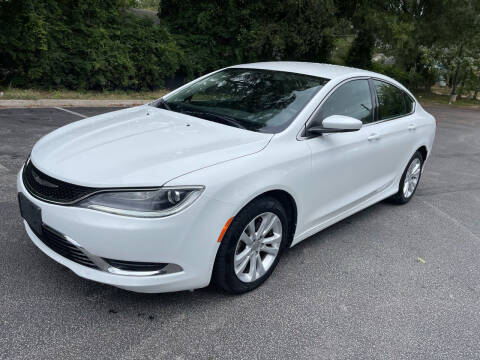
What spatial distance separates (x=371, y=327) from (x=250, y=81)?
2.37 meters

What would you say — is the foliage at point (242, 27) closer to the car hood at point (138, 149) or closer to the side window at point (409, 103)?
the side window at point (409, 103)

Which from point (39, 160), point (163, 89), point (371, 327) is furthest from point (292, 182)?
point (163, 89)

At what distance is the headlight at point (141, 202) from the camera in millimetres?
2604

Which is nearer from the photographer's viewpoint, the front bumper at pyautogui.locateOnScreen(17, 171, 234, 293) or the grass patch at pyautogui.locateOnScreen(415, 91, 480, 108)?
the front bumper at pyautogui.locateOnScreen(17, 171, 234, 293)

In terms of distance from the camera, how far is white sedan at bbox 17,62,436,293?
2.63 m

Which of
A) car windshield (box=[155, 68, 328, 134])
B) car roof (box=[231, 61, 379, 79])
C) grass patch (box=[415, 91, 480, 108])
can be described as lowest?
grass patch (box=[415, 91, 480, 108])

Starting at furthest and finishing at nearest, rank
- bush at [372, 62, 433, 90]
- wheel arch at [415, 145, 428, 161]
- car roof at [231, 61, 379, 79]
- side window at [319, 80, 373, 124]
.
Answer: bush at [372, 62, 433, 90] → wheel arch at [415, 145, 428, 161] → car roof at [231, 61, 379, 79] → side window at [319, 80, 373, 124]

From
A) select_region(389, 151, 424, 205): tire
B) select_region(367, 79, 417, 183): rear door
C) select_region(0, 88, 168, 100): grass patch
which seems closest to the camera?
select_region(367, 79, 417, 183): rear door

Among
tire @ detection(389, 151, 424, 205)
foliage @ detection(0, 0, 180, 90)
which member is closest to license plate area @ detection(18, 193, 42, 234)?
tire @ detection(389, 151, 424, 205)

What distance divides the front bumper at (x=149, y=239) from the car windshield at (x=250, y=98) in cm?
105

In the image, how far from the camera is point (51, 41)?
11.4 metres

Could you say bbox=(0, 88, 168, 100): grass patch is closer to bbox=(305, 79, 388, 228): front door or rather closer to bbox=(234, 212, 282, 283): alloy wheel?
bbox=(305, 79, 388, 228): front door

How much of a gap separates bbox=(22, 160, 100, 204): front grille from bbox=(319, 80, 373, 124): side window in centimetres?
200

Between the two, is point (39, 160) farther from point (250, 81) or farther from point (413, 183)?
point (413, 183)
